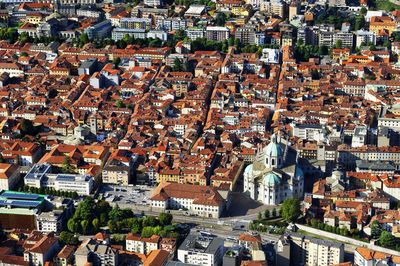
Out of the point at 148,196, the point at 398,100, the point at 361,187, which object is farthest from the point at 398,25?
the point at 148,196

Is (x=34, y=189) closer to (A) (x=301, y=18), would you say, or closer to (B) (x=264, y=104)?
(B) (x=264, y=104)

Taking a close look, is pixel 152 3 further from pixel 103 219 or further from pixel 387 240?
Answer: pixel 387 240

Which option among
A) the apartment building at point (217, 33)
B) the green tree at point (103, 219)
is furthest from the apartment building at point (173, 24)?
the green tree at point (103, 219)

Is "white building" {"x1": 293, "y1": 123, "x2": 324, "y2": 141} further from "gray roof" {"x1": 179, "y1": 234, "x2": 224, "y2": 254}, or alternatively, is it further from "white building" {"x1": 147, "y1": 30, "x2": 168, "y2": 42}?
"white building" {"x1": 147, "y1": 30, "x2": 168, "y2": 42}

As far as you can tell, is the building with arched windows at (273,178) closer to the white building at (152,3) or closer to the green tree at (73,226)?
the green tree at (73,226)

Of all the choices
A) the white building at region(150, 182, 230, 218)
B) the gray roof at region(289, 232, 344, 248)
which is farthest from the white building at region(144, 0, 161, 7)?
the gray roof at region(289, 232, 344, 248)
